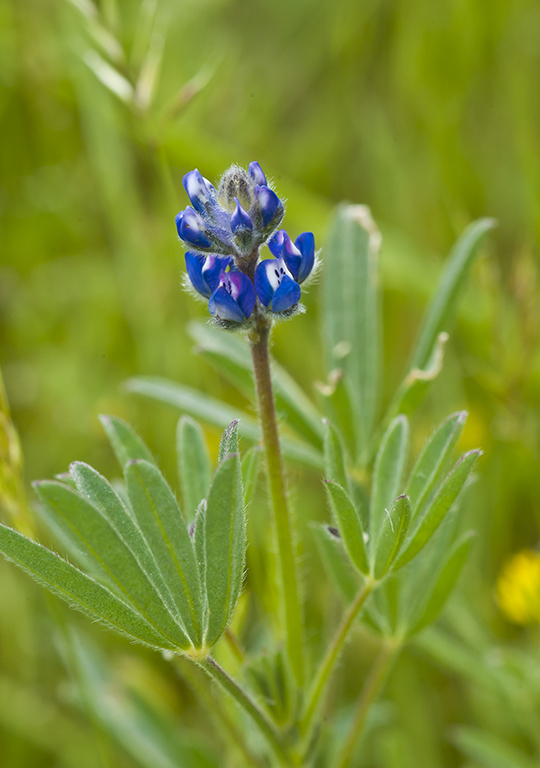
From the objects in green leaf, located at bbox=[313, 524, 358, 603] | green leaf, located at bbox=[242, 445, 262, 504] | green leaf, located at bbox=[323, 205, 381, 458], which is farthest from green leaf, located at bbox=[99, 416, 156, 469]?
green leaf, located at bbox=[323, 205, 381, 458]

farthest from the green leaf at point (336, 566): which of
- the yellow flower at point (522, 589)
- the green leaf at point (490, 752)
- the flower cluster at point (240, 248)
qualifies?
the yellow flower at point (522, 589)

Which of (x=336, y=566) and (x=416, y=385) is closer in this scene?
(x=336, y=566)

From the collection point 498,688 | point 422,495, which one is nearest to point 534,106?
point 498,688

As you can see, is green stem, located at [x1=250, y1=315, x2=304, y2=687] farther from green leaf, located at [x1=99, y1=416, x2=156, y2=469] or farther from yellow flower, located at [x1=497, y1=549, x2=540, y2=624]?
yellow flower, located at [x1=497, y1=549, x2=540, y2=624]

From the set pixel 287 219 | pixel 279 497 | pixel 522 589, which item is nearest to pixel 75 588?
pixel 279 497

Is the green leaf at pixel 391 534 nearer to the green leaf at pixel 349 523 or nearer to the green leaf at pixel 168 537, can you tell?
the green leaf at pixel 349 523

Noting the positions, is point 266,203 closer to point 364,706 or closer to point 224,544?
point 224,544
